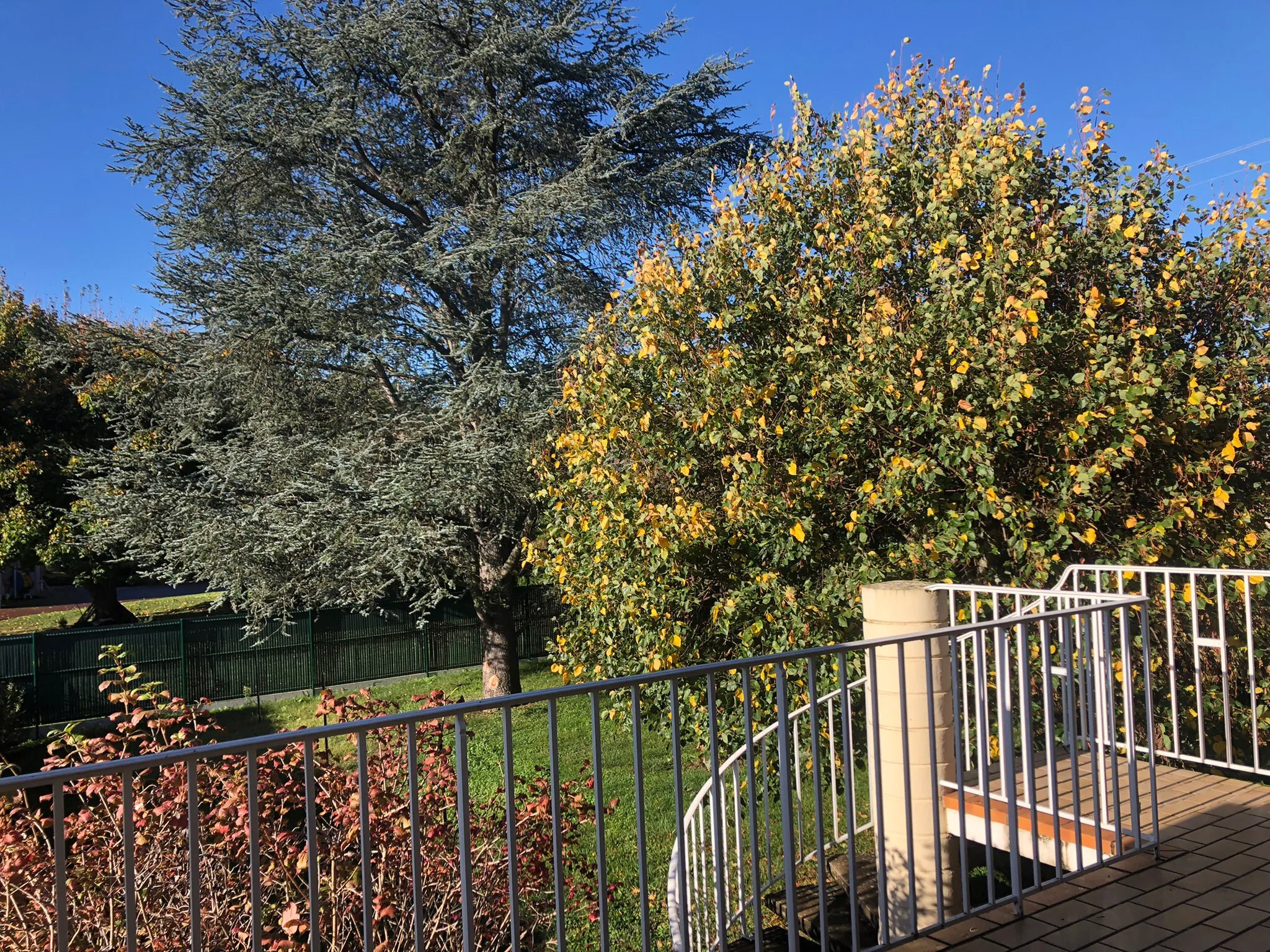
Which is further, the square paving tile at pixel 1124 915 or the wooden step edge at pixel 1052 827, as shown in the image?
the wooden step edge at pixel 1052 827

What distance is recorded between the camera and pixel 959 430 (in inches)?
239

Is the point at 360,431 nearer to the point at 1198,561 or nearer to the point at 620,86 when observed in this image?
the point at 620,86

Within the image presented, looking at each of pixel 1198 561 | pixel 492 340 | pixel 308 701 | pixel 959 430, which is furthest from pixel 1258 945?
pixel 308 701

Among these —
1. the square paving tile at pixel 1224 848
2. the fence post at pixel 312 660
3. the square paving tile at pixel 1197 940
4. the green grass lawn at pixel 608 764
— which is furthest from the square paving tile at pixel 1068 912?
the fence post at pixel 312 660

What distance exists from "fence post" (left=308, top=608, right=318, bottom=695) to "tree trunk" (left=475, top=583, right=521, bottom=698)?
188 inches

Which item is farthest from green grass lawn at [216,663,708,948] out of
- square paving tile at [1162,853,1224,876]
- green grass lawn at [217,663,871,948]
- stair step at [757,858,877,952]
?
square paving tile at [1162,853,1224,876]

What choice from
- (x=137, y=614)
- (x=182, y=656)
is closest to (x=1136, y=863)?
(x=182, y=656)

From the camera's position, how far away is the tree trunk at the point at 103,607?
71.0 ft

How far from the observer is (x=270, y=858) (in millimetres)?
4215

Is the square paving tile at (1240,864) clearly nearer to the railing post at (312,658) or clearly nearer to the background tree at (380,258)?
the background tree at (380,258)

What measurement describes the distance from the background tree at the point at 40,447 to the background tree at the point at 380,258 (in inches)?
246

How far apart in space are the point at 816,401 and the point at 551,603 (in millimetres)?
12968

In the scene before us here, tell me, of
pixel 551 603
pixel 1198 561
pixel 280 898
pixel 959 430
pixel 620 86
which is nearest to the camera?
pixel 280 898

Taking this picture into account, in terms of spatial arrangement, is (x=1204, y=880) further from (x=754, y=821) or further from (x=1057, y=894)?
(x=754, y=821)
